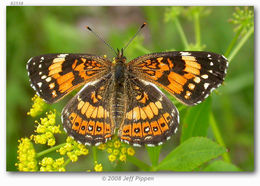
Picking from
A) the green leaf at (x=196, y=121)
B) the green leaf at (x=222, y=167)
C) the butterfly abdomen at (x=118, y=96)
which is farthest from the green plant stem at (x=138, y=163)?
the green leaf at (x=222, y=167)

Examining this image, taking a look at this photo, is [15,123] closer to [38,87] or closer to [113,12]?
[38,87]

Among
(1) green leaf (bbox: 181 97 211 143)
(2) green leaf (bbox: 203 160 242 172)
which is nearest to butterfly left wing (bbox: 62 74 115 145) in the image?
(1) green leaf (bbox: 181 97 211 143)

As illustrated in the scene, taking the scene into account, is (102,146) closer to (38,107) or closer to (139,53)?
(38,107)

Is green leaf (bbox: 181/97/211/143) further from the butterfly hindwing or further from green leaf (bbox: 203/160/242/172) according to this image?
the butterfly hindwing

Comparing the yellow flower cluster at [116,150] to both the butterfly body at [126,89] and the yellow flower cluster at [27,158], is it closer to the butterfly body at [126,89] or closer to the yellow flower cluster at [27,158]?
the butterfly body at [126,89]

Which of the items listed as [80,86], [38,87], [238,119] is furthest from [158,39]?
[38,87]

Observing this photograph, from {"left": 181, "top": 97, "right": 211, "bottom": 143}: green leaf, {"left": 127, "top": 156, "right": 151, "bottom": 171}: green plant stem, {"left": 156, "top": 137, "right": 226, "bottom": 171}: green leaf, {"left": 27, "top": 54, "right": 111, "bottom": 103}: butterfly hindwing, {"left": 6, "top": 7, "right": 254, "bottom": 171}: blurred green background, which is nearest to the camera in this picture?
{"left": 156, "top": 137, "right": 226, "bottom": 171}: green leaf

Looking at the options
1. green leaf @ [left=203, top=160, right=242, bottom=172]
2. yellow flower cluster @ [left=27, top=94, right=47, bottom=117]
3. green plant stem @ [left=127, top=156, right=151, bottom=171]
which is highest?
yellow flower cluster @ [left=27, top=94, right=47, bottom=117]
